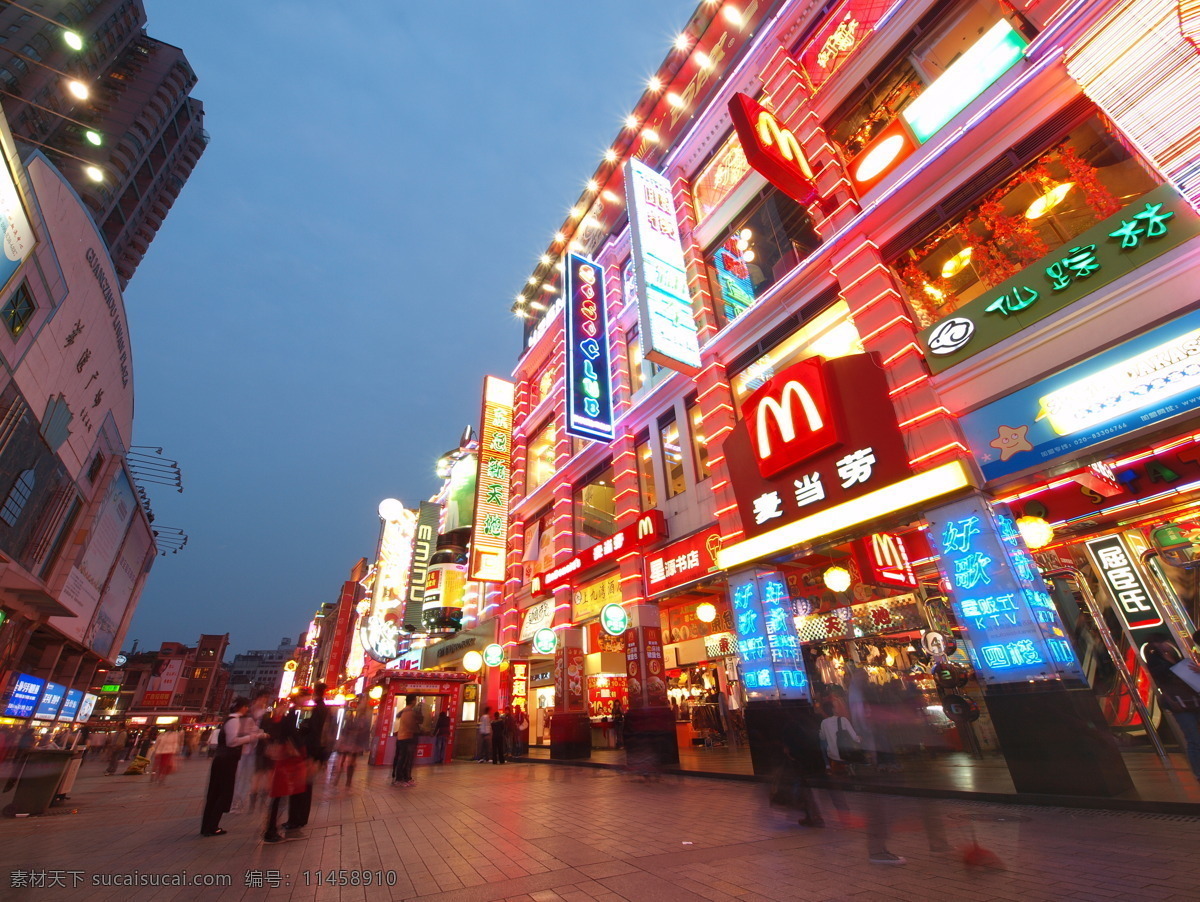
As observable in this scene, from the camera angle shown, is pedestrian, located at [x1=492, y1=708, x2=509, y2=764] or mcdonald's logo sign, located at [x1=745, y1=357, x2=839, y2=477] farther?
pedestrian, located at [x1=492, y1=708, x2=509, y2=764]

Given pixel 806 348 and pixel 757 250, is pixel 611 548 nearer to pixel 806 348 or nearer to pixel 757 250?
pixel 806 348

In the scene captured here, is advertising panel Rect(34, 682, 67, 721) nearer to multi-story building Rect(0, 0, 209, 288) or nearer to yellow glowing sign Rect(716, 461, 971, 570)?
multi-story building Rect(0, 0, 209, 288)

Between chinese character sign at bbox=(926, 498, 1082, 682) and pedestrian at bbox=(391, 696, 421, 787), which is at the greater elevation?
chinese character sign at bbox=(926, 498, 1082, 682)

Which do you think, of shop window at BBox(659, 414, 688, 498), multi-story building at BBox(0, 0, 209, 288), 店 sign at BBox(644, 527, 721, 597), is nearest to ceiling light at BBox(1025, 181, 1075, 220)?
店 sign at BBox(644, 527, 721, 597)

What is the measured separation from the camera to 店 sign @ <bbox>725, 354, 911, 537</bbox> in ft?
30.7

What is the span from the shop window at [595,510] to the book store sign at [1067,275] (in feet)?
39.6

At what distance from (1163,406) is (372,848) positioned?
10.8 metres

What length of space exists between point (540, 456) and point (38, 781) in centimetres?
1860

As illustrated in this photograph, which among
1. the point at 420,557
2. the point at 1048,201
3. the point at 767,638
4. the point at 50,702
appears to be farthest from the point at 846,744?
the point at 50,702

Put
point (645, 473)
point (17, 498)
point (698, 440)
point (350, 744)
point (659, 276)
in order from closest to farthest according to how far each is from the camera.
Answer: point (350, 744) → point (659, 276) → point (698, 440) → point (17, 498) → point (645, 473)

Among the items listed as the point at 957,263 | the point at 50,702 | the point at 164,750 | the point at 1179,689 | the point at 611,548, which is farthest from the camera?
the point at 50,702

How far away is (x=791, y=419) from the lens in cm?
1076

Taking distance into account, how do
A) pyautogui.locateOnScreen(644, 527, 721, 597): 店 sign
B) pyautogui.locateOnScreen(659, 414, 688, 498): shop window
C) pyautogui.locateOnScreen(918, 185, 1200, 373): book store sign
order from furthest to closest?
pyautogui.locateOnScreen(659, 414, 688, 498): shop window → pyautogui.locateOnScreen(644, 527, 721, 597): 店 sign → pyautogui.locateOnScreen(918, 185, 1200, 373): book store sign

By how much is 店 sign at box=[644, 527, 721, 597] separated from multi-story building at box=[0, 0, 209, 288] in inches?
1189
